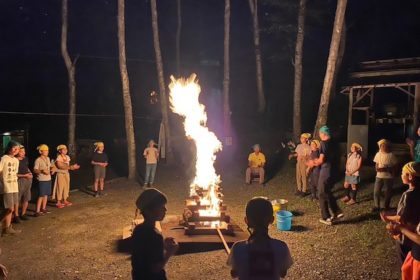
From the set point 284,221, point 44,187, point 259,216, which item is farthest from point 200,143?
point 259,216

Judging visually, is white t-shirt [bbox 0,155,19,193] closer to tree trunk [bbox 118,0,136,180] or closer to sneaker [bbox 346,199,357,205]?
tree trunk [bbox 118,0,136,180]

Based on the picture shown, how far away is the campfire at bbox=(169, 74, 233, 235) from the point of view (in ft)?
30.4

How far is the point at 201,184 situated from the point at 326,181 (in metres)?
3.29

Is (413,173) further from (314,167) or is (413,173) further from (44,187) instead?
(44,187)

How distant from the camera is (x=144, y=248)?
382cm

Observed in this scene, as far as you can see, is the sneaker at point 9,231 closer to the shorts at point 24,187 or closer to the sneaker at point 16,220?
the sneaker at point 16,220

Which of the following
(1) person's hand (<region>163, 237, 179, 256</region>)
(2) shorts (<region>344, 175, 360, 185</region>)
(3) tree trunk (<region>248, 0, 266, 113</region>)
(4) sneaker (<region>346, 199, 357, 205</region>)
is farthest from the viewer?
(3) tree trunk (<region>248, 0, 266, 113</region>)

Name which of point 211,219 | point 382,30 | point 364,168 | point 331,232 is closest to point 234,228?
point 211,219

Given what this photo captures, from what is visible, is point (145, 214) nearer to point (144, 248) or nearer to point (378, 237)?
point (144, 248)

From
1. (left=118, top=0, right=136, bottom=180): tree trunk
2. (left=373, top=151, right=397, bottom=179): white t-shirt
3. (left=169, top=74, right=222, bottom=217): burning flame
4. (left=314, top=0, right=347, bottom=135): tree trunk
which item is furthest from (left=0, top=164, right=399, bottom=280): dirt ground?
(left=118, top=0, right=136, bottom=180): tree trunk

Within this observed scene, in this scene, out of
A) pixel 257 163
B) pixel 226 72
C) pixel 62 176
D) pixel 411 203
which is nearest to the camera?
pixel 411 203

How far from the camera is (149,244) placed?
3820mm

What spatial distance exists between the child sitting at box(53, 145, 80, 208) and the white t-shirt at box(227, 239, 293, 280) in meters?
9.90

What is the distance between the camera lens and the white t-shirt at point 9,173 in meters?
9.50
